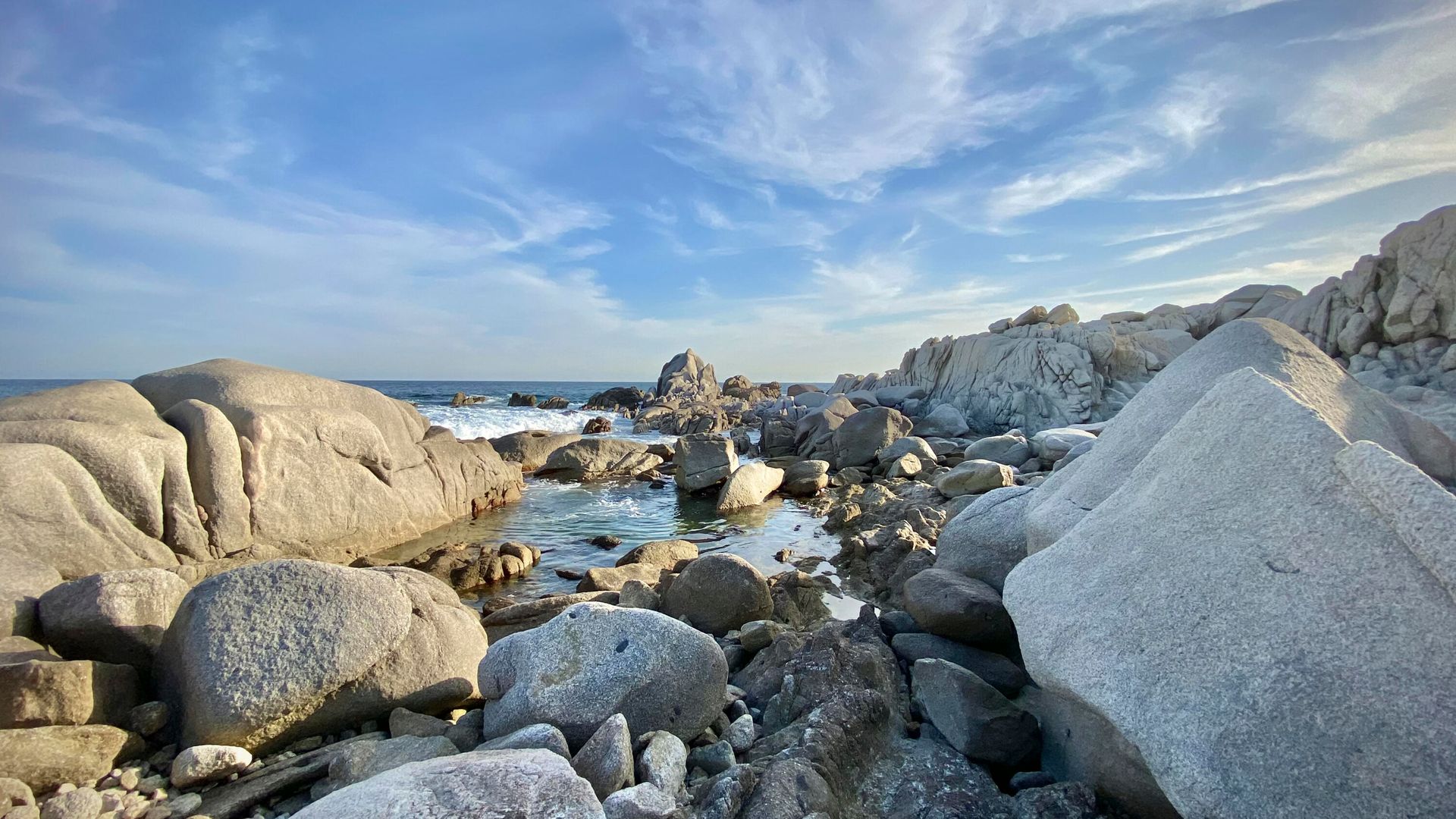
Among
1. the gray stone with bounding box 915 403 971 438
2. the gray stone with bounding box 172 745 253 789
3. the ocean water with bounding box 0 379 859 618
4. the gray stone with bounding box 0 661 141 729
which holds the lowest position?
the ocean water with bounding box 0 379 859 618

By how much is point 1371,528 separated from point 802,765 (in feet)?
8.20

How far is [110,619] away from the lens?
437 cm

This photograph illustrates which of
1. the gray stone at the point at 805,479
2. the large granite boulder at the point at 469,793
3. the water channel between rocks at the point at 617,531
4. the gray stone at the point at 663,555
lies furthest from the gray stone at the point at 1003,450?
the large granite boulder at the point at 469,793

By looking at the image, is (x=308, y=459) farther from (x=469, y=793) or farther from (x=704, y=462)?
(x=704, y=462)

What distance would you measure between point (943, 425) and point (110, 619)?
24.3 meters

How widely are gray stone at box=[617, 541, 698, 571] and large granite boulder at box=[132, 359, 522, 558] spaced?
415 centimetres

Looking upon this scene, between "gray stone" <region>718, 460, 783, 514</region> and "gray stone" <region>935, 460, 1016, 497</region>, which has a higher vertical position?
"gray stone" <region>935, 460, 1016, 497</region>

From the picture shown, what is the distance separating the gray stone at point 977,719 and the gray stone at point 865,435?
15.6 m

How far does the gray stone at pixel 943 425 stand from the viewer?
24766 mm

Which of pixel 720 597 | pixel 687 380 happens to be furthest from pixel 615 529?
pixel 687 380

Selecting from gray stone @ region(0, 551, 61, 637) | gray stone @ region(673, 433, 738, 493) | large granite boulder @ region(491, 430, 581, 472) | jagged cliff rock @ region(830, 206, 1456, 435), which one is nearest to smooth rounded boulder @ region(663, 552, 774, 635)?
gray stone @ region(0, 551, 61, 637)

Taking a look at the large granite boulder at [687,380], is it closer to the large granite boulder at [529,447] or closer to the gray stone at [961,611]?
the large granite boulder at [529,447]

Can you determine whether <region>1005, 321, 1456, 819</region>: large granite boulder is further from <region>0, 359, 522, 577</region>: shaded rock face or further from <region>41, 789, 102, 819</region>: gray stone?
<region>0, 359, 522, 577</region>: shaded rock face

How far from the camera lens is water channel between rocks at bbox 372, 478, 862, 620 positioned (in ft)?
30.8
